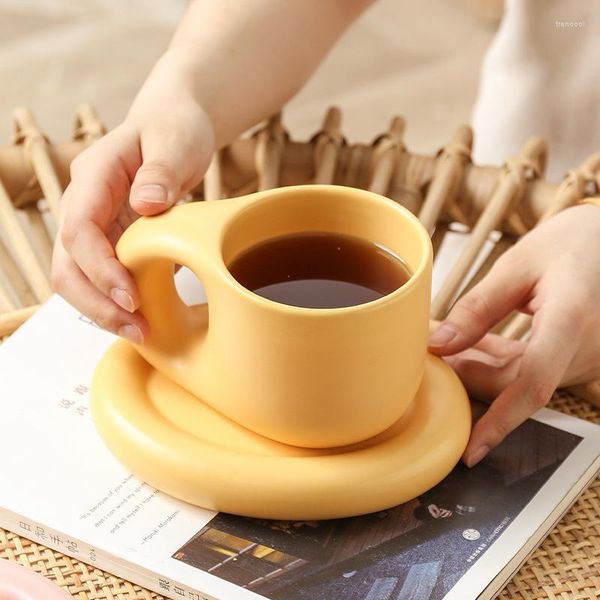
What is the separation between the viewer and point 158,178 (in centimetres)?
63

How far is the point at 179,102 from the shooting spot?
74 centimetres

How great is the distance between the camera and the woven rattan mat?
1.81 ft

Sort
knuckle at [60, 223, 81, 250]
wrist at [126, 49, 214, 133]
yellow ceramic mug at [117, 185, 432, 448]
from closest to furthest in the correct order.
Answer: yellow ceramic mug at [117, 185, 432, 448] → knuckle at [60, 223, 81, 250] → wrist at [126, 49, 214, 133]

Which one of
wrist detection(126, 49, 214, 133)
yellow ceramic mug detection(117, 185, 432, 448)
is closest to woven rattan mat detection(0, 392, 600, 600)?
yellow ceramic mug detection(117, 185, 432, 448)

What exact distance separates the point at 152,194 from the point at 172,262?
0.16 ft

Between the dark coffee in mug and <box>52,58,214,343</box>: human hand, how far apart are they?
66mm

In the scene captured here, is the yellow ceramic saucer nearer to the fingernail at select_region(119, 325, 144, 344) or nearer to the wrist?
the fingernail at select_region(119, 325, 144, 344)

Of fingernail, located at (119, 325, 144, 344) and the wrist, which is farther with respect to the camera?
the wrist

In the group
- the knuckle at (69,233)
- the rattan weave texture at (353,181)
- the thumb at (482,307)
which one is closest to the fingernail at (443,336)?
the thumb at (482,307)

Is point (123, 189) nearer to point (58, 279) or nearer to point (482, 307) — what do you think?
point (58, 279)

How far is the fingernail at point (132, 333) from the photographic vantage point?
59 cm

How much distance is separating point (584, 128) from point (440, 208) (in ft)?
1.03

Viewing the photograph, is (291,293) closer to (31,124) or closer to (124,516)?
(124,516)

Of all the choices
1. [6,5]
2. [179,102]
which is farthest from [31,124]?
[6,5]
